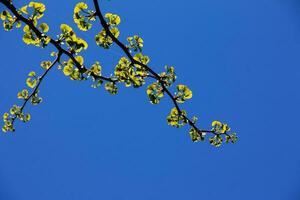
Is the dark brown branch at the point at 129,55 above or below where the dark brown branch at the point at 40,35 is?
above

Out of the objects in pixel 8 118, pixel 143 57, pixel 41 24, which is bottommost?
pixel 8 118

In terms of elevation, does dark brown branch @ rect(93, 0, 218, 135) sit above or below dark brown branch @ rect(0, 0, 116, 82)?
→ above

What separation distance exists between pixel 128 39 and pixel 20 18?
2.09 metres

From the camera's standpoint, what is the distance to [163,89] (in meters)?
7.14

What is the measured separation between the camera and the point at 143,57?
7074 mm

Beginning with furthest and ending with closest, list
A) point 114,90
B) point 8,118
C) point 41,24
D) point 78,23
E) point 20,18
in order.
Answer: point 8,118 < point 114,90 < point 78,23 < point 41,24 < point 20,18

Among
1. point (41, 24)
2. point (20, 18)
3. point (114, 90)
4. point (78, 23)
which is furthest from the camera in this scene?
point (114, 90)

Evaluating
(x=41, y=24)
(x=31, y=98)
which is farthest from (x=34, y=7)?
(x=31, y=98)

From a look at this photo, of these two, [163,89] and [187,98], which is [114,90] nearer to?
[163,89]

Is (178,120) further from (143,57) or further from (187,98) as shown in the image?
(143,57)

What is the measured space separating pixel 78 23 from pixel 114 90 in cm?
149

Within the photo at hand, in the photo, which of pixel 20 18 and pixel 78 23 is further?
pixel 78 23

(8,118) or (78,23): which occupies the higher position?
(78,23)

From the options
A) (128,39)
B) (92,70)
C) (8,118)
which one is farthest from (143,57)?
(8,118)
